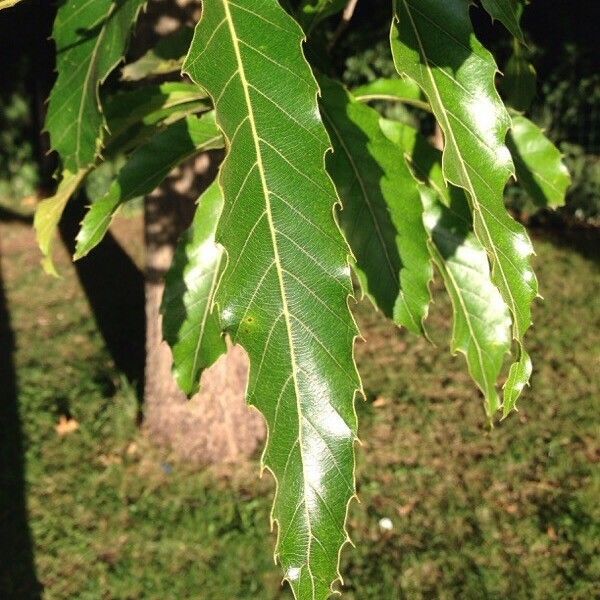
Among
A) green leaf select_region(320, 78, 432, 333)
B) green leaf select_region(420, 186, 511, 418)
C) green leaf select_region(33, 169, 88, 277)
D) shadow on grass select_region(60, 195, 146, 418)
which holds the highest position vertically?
green leaf select_region(320, 78, 432, 333)

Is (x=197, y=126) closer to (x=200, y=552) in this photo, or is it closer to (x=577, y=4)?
(x=200, y=552)

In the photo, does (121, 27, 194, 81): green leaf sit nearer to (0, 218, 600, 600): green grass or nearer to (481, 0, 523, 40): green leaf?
(481, 0, 523, 40): green leaf

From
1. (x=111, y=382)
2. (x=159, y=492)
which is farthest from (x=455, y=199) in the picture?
(x=111, y=382)

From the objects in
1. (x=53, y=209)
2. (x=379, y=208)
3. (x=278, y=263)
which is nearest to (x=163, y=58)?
(x=53, y=209)

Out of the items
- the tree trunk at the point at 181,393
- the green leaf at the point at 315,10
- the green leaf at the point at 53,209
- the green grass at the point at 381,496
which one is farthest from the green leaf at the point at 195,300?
the green grass at the point at 381,496

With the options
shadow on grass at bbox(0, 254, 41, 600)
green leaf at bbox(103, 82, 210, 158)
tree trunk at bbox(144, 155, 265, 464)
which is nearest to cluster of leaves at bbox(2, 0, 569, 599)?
green leaf at bbox(103, 82, 210, 158)

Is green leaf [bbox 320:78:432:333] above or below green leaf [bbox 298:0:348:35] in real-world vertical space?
below
